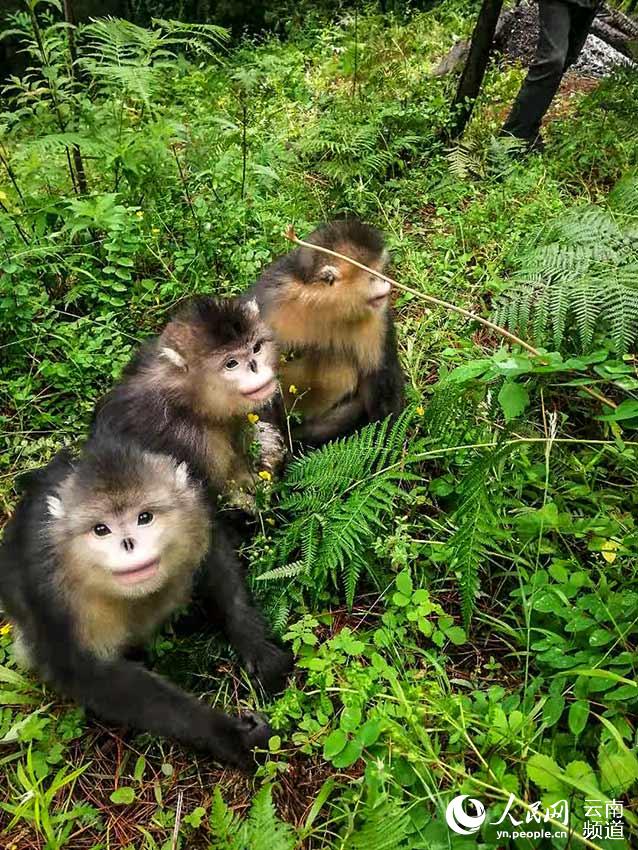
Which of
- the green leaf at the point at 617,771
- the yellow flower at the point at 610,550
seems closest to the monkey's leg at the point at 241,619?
the green leaf at the point at 617,771

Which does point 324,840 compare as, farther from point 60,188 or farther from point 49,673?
point 60,188

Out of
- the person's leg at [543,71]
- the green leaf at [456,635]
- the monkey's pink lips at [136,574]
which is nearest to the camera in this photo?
the monkey's pink lips at [136,574]

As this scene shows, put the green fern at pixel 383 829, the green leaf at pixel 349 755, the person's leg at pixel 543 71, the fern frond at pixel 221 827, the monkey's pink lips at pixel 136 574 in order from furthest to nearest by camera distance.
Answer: the person's leg at pixel 543 71 < the monkey's pink lips at pixel 136 574 < the green leaf at pixel 349 755 < the fern frond at pixel 221 827 < the green fern at pixel 383 829

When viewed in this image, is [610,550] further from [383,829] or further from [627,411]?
[383,829]

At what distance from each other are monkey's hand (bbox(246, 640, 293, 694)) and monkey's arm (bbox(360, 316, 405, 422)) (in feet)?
4.48

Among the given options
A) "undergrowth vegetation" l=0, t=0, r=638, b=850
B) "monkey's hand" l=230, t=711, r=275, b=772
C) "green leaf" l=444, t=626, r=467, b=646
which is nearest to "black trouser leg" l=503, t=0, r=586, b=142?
"undergrowth vegetation" l=0, t=0, r=638, b=850

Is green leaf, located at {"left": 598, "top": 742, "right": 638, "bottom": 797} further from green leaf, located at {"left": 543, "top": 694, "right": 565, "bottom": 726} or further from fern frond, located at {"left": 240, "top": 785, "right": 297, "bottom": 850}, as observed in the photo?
fern frond, located at {"left": 240, "top": 785, "right": 297, "bottom": 850}

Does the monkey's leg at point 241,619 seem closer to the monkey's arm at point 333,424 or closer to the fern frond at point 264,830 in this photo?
the fern frond at point 264,830

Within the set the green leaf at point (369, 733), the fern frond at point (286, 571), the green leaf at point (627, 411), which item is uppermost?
the green leaf at point (627, 411)

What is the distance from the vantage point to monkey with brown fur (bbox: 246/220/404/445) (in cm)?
324

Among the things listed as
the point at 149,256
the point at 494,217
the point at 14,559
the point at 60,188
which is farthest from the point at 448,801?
the point at 60,188

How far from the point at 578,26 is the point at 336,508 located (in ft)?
18.5

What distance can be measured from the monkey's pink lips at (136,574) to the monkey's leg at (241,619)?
0.51 metres

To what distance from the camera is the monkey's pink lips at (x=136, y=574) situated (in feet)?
7.30
